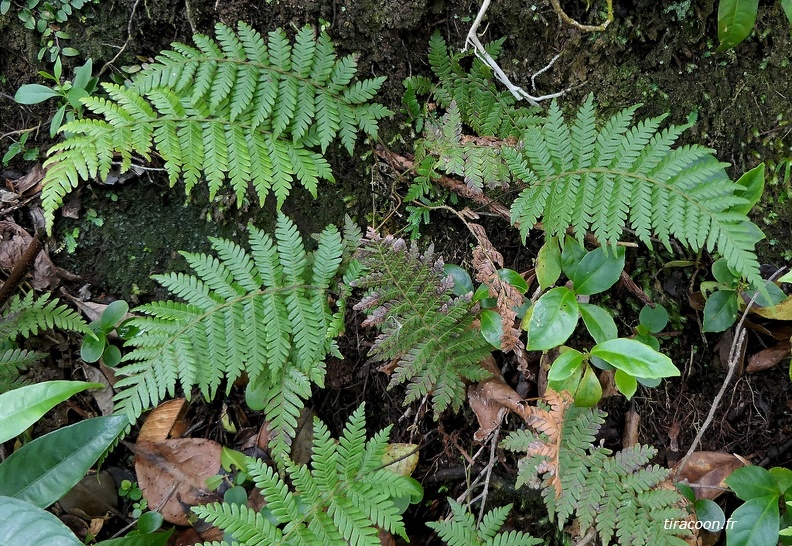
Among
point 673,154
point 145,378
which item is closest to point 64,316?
point 145,378

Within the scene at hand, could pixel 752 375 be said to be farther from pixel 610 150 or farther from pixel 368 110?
pixel 368 110

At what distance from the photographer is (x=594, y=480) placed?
2.44 metres

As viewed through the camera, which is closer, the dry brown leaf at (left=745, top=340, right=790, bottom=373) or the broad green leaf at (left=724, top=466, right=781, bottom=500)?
the broad green leaf at (left=724, top=466, right=781, bottom=500)

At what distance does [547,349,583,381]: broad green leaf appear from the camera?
241 cm

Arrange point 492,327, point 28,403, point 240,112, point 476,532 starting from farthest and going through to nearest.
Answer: point 240,112 → point 492,327 → point 476,532 → point 28,403

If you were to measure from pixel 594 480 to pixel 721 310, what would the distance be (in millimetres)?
986

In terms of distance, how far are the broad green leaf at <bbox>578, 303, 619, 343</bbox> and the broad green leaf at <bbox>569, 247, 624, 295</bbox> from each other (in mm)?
98

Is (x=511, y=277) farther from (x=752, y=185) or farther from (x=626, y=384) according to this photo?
(x=752, y=185)

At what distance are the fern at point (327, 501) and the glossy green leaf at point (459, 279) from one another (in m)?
0.77

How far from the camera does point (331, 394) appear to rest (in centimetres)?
300

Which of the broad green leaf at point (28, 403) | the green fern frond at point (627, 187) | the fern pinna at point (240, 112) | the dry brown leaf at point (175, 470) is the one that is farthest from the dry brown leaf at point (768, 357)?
the broad green leaf at point (28, 403)

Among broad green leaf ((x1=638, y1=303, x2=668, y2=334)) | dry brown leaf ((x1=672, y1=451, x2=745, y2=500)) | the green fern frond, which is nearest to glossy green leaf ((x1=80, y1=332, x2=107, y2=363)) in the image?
the green fern frond

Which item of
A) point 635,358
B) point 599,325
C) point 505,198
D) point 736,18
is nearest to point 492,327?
point 599,325

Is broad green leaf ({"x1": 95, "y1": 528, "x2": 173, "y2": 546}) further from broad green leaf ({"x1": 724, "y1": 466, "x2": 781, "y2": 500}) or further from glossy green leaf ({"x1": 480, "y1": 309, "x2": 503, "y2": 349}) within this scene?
broad green leaf ({"x1": 724, "y1": 466, "x2": 781, "y2": 500})
